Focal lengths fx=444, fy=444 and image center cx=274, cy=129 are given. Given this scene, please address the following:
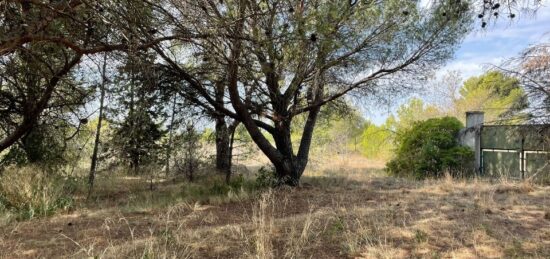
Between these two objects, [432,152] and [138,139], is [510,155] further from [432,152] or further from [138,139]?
[138,139]

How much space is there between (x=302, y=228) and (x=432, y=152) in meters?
9.29

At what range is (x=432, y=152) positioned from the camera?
13.2 meters

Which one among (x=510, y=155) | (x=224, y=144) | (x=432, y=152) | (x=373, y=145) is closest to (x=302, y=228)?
(x=224, y=144)

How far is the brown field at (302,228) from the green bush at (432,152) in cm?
494

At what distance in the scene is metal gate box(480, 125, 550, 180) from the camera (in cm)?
1070

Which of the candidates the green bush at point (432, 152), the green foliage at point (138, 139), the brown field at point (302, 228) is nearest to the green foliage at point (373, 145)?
the green bush at point (432, 152)

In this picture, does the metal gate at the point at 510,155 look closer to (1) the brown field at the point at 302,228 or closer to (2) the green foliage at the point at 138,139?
(1) the brown field at the point at 302,228

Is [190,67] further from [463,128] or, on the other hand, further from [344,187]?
[463,128]

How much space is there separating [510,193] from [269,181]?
458cm

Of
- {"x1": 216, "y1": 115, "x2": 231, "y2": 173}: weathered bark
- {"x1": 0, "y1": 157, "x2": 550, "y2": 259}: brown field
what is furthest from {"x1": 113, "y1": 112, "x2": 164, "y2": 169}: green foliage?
{"x1": 216, "y1": 115, "x2": 231, "y2": 173}: weathered bark

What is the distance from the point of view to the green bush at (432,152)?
43.1 ft

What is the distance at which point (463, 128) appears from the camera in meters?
13.8

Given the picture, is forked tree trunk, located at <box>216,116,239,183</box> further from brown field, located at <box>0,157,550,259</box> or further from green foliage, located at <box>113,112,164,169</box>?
→ brown field, located at <box>0,157,550,259</box>

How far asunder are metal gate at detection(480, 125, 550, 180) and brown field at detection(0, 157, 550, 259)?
2926mm
